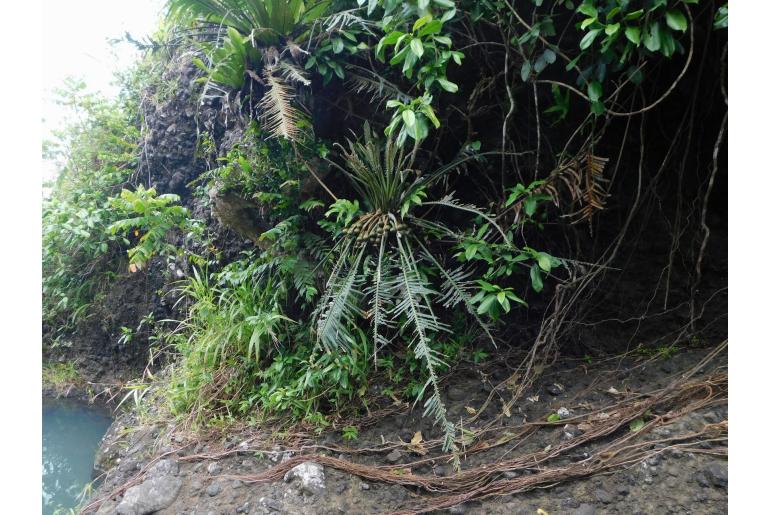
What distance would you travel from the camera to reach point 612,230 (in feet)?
6.49

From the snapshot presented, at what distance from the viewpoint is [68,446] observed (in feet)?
10.3

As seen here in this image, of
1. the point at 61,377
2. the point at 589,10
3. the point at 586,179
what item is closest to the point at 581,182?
the point at 586,179

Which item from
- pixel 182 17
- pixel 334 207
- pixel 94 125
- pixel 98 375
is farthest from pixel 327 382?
pixel 94 125

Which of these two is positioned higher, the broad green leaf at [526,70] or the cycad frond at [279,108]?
the cycad frond at [279,108]

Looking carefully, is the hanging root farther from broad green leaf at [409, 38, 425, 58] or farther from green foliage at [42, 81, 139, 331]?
green foliage at [42, 81, 139, 331]

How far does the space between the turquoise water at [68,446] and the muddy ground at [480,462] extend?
83cm

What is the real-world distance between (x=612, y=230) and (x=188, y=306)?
109 inches

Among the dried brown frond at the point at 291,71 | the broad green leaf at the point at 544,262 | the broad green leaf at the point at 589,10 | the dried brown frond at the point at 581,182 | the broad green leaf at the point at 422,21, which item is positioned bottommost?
the broad green leaf at the point at 544,262

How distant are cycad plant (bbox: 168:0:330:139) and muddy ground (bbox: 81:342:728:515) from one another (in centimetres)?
142

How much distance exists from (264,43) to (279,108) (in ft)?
1.45

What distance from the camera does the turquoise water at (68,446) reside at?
2598 millimetres

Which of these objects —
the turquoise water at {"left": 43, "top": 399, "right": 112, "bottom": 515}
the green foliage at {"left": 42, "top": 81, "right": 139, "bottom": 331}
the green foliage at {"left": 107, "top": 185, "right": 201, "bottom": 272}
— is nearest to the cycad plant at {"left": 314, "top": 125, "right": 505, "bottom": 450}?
the green foliage at {"left": 107, "top": 185, "right": 201, "bottom": 272}

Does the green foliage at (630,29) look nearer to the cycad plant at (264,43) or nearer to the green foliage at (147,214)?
the cycad plant at (264,43)

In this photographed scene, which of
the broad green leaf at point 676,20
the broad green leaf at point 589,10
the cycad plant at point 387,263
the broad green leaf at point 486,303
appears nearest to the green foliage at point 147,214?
the cycad plant at point 387,263
